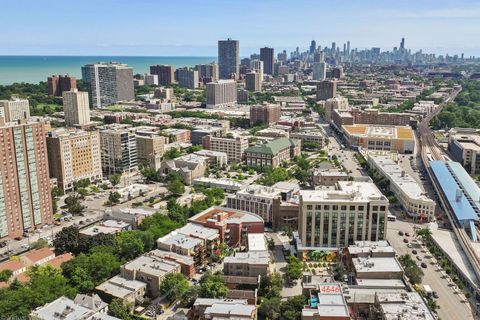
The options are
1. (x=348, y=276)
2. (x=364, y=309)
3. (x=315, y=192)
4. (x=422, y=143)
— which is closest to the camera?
(x=364, y=309)

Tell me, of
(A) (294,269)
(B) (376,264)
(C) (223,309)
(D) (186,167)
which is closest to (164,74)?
(D) (186,167)

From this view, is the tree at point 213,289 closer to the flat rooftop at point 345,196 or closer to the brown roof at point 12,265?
the flat rooftop at point 345,196

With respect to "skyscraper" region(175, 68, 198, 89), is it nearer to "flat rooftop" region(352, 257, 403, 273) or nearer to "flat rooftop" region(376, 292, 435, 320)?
"flat rooftop" region(352, 257, 403, 273)

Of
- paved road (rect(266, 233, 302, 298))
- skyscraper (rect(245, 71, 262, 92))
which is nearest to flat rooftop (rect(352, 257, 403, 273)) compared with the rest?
paved road (rect(266, 233, 302, 298))

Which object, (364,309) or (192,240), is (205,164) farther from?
(364,309)

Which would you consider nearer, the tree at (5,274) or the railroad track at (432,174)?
the tree at (5,274)

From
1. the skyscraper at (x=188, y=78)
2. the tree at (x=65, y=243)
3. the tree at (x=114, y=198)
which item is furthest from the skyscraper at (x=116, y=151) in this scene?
the skyscraper at (x=188, y=78)

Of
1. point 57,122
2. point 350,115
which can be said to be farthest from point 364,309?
point 57,122
